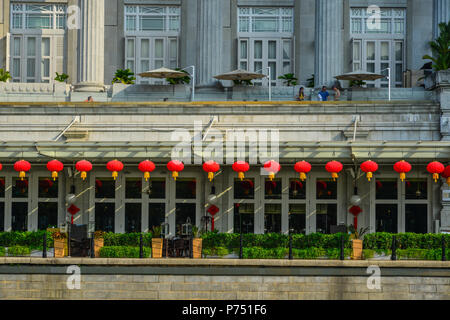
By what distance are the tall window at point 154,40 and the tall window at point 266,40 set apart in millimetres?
3808

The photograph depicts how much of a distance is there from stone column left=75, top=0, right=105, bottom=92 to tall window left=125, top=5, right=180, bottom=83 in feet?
21.4

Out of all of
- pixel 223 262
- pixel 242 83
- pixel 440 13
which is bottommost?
pixel 223 262

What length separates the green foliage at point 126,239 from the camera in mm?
30016

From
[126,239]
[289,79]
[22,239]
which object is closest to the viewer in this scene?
[126,239]

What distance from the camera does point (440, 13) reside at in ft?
139

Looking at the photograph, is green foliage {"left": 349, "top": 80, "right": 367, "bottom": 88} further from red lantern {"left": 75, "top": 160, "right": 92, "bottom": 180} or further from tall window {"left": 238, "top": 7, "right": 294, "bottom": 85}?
red lantern {"left": 75, "top": 160, "right": 92, "bottom": 180}

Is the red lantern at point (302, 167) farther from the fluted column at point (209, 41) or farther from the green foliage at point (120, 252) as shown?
the fluted column at point (209, 41)

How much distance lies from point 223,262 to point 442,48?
57.4 feet

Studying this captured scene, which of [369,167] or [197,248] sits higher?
[369,167]

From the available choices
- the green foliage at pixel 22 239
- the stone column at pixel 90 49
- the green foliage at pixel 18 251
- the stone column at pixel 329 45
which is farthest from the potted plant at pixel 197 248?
the stone column at pixel 329 45

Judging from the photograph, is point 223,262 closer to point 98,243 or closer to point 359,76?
point 98,243

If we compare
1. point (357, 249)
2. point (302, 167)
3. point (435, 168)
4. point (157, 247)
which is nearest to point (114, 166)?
point (157, 247)
